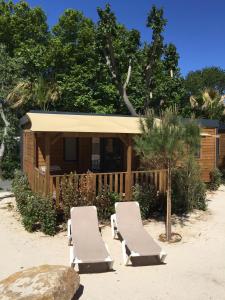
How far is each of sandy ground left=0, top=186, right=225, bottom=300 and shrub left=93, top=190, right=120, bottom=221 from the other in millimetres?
598

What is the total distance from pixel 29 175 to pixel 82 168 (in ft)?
7.78

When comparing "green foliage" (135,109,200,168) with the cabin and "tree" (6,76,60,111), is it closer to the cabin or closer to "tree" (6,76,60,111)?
the cabin

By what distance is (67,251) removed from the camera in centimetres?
824

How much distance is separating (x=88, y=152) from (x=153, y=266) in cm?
755

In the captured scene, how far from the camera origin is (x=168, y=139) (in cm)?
848

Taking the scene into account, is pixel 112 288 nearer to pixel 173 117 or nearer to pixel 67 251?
pixel 67 251

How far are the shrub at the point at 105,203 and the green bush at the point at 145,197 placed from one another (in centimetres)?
67

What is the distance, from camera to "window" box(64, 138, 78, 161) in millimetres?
13844

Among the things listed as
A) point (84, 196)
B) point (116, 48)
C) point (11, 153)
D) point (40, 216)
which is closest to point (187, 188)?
point (84, 196)

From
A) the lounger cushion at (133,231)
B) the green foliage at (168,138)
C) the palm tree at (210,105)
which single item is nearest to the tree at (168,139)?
the green foliage at (168,138)

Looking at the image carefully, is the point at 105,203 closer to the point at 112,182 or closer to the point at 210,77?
the point at 112,182

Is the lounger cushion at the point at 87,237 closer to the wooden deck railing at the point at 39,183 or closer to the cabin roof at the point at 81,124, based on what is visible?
the wooden deck railing at the point at 39,183

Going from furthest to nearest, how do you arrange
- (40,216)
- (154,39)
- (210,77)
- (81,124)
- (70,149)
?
(210,77) → (154,39) → (70,149) → (81,124) → (40,216)

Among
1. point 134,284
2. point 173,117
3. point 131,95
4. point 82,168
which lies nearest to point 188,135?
point 173,117
